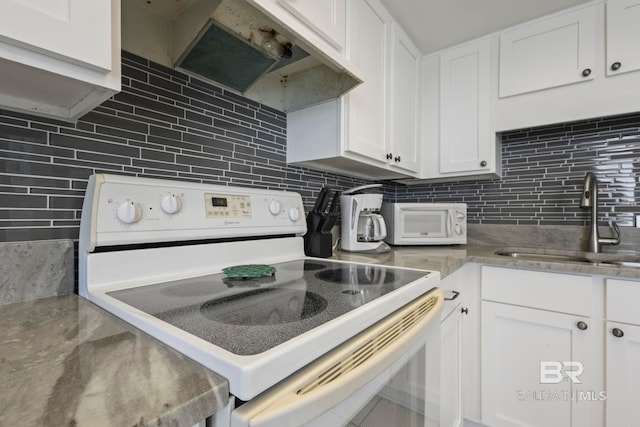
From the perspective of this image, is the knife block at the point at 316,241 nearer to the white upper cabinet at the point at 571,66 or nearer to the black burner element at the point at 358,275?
the black burner element at the point at 358,275

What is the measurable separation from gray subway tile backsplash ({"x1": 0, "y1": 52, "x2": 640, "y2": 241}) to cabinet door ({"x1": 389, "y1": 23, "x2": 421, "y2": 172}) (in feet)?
1.16

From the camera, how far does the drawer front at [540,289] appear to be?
1.17 metres

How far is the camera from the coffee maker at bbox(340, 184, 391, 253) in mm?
1474

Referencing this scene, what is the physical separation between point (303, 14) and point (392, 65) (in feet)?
2.65

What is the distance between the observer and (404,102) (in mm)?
1712

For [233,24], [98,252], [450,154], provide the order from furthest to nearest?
[450,154], [233,24], [98,252]

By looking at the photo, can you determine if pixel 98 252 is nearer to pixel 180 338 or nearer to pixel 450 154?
pixel 180 338

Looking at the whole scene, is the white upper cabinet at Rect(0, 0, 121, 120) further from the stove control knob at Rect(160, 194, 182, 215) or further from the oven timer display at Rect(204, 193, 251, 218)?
the oven timer display at Rect(204, 193, 251, 218)

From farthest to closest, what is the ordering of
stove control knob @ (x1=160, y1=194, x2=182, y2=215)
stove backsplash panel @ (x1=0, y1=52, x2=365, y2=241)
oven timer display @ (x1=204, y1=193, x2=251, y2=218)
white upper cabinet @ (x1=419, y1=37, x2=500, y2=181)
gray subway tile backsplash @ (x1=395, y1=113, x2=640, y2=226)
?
1. white upper cabinet @ (x1=419, y1=37, x2=500, y2=181)
2. gray subway tile backsplash @ (x1=395, y1=113, x2=640, y2=226)
3. oven timer display @ (x1=204, y1=193, x2=251, y2=218)
4. stove control knob @ (x1=160, y1=194, x2=182, y2=215)
5. stove backsplash panel @ (x1=0, y1=52, x2=365, y2=241)

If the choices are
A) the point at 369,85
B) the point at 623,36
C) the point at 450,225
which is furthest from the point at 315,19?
the point at 623,36

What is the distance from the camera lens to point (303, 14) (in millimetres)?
898

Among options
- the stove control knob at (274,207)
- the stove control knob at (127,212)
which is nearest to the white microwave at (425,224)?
the stove control knob at (274,207)

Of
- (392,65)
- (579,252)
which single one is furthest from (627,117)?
(392,65)

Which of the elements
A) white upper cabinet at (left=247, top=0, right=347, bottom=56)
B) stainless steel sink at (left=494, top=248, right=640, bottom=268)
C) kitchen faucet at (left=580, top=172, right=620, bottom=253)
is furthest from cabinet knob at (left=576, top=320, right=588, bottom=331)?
white upper cabinet at (left=247, top=0, right=347, bottom=56)
